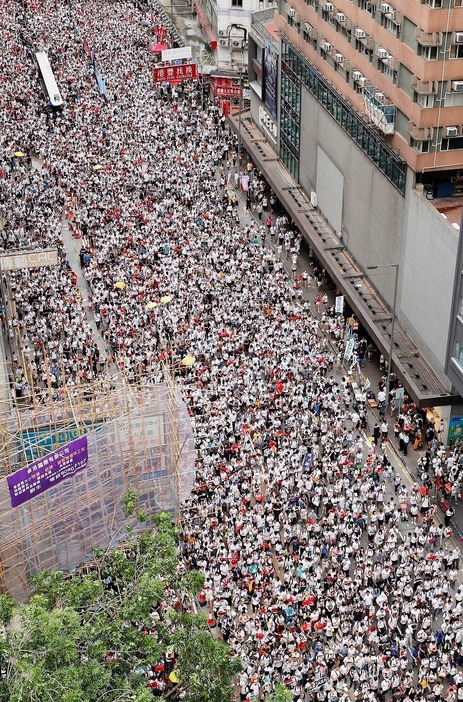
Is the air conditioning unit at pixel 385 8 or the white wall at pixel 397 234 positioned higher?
the air conditioning unit at pixel 385 8

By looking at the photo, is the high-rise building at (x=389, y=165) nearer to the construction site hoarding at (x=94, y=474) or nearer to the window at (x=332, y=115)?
the window at (x=332, y=115)

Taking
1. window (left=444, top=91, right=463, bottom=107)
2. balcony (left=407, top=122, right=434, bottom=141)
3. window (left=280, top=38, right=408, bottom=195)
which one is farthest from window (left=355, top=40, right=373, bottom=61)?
balcony (left=407, top=122, right=434, bottom=141)

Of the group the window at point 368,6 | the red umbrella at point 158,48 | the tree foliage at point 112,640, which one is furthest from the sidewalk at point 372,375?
the red umbrella at point 158,48

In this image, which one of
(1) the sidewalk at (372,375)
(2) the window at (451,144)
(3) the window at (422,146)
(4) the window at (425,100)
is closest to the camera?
(1) the sidewalk at (372,375)

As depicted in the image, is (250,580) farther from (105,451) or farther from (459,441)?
(459,441)

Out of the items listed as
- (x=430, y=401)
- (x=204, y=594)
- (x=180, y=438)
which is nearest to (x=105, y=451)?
(x=180, y=438)
